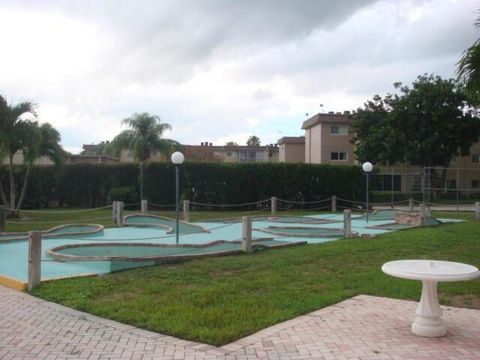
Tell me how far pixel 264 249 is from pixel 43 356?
26.5 ft

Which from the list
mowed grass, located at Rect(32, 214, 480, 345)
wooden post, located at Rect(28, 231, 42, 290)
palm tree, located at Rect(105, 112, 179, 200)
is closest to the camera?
mowed grass, located at Rect(32, 214, 480, 345)

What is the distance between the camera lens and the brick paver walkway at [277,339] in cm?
513

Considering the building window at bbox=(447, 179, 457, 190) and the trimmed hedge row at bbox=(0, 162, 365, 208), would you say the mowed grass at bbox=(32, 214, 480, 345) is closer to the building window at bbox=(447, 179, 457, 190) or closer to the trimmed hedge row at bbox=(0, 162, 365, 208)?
the trimmed hedge row at bbox=(0, 162, 365, 208)

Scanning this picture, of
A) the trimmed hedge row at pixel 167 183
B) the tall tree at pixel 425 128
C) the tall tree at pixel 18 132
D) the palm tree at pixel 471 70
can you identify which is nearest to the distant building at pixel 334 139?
the tall tree at pixel 425 128

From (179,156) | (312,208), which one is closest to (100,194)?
(312,208)

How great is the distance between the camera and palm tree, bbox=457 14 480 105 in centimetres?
830

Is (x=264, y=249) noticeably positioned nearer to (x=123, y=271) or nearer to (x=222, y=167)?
(x=123, y=271)

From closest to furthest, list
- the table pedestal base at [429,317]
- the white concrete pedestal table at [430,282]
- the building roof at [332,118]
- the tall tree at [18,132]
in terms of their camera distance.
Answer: the white concrete pedestal table at [430,282] < the table pedestal base at [429,317] < the tall tree at [18,132] < the building roof at [332,118]

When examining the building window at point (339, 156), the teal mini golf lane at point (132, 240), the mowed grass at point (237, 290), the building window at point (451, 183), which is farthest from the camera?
the building window at point (339, 156)

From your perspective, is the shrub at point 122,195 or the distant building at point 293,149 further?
the distant building at point 293,149

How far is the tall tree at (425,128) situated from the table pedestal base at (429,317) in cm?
3605

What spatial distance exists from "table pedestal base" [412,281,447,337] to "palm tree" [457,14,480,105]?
3927mm

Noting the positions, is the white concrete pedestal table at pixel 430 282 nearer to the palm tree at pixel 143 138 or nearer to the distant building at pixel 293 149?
the palm tree at pixel 143 138

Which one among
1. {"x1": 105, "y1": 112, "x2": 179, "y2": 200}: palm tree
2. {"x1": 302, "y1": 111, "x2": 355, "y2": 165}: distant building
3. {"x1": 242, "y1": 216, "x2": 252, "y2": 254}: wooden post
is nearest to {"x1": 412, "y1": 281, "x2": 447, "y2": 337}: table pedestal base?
{"x1": 242, "y1": 216, "x2": 252, "y2": 254}: wooden post
